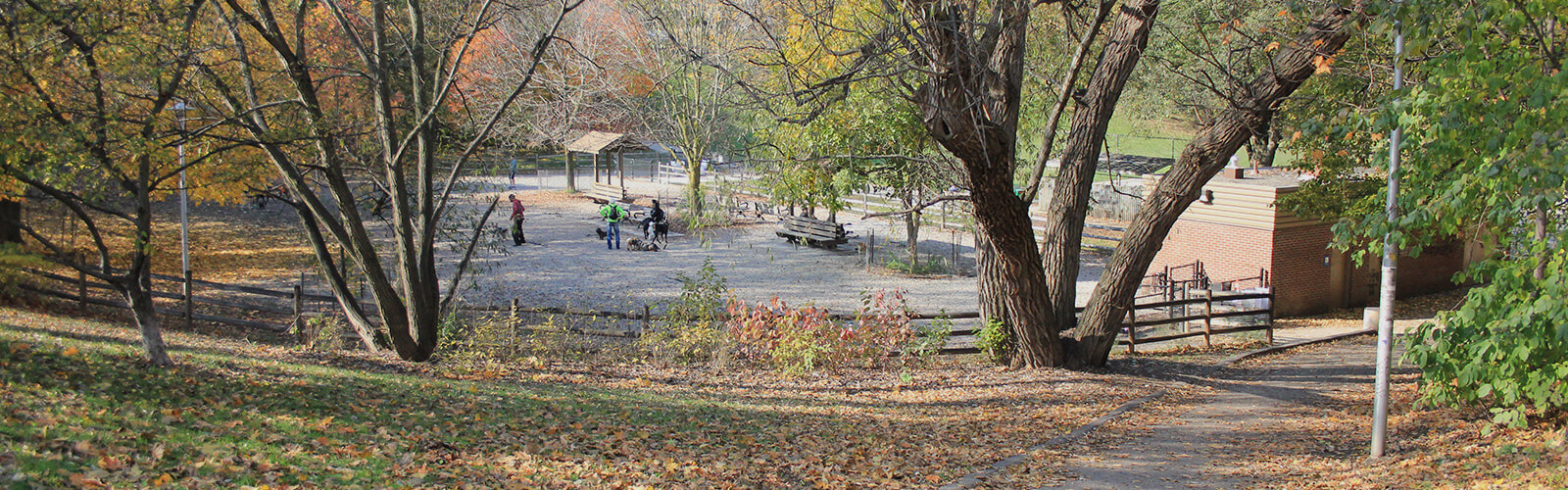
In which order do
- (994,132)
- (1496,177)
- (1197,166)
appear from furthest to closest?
(1197,166), (994,132), (1496,177)

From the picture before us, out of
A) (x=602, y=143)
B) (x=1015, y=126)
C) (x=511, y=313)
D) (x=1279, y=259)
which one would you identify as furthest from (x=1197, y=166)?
(x=602, y=143)

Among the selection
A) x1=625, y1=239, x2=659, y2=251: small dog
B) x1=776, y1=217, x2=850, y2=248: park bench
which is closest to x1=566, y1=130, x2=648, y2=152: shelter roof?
x1=776, y1=217, x2=850, y2=248: park bench

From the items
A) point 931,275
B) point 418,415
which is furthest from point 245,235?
point 418,415

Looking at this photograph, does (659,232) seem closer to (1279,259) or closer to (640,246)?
(640,246)

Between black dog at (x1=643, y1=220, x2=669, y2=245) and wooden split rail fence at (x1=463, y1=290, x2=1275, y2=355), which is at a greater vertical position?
black dog at (x1=643, y1=220, x2=669, y2=245)

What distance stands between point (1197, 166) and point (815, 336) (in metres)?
4.83

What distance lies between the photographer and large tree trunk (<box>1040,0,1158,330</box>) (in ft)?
34.8

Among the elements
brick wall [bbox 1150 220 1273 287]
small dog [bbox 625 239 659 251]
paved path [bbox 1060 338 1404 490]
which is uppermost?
brick wall [bbox 1150 220 1273 287]

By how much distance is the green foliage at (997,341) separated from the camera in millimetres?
12102

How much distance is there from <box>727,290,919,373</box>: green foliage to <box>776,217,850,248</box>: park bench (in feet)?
50.2

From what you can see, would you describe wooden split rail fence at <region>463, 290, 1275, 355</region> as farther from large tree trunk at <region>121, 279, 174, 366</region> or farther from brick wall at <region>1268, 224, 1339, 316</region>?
large tree trunk at <region>121, 279, 174, 366</region>

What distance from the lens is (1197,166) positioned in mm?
10867

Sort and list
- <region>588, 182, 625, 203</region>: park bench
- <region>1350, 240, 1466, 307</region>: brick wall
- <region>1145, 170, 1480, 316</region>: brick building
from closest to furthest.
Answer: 1. <region>1145, 170, 1480, 316</region>: brick building
2. <region>1350, 240, 1466, 307</region>: brick wall
3. <region>588, 182, 625, 203</region>: park bench

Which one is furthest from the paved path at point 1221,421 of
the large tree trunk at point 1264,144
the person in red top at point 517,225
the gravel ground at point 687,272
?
the person in red top at point 517,225
